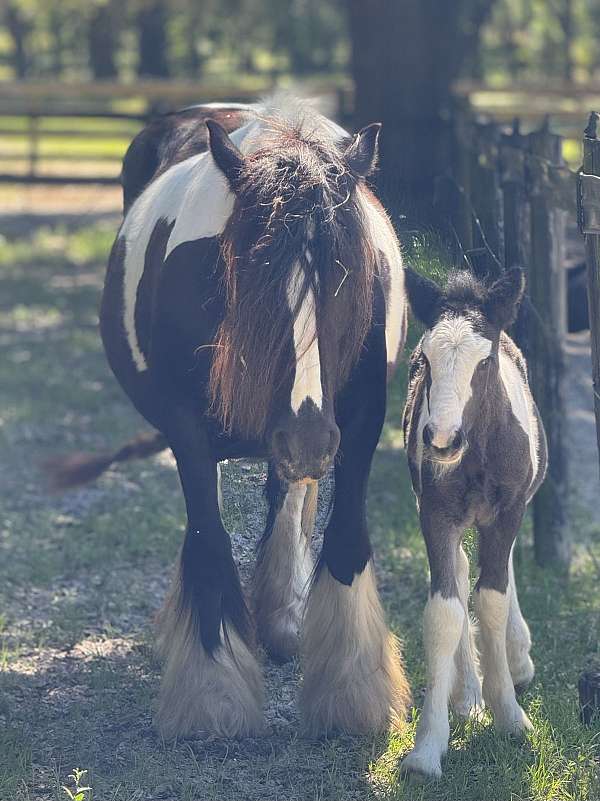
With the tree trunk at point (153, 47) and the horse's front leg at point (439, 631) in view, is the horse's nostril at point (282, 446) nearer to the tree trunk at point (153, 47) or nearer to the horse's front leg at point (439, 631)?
the horse's front leg at point (439, 631)

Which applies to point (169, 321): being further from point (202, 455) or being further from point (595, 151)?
point (595, 151)

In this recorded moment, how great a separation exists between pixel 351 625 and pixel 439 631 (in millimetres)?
549

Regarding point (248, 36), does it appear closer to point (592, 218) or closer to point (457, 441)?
point (592, 218)

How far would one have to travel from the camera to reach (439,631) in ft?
11.9

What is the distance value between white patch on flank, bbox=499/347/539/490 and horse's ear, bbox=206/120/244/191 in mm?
984

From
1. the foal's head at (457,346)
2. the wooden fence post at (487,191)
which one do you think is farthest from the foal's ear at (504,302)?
the wooden fence post at (487,191)

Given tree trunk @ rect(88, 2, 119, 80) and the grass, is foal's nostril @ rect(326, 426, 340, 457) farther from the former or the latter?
tree trunk @ rect(88, 2, 119, 80)

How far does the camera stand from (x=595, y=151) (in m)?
3.90

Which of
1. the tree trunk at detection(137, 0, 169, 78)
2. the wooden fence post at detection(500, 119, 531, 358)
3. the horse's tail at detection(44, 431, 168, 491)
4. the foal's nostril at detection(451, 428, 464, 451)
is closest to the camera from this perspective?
the foal's nostril at detection(451, 428, 464, 451)

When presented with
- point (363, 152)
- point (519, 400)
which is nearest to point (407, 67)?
point (363, 152)

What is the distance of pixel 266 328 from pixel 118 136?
625 inches

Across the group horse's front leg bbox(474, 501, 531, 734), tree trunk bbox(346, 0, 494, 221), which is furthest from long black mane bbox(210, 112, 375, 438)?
tree trunk bbox(346, 0, 494, 221)

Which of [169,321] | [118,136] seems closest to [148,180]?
[169,321]

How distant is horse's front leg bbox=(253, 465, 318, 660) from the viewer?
468 centimetres
